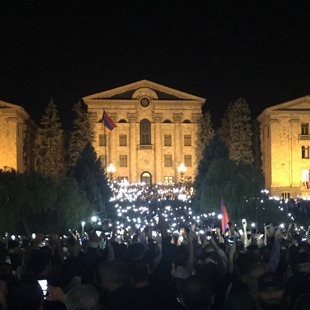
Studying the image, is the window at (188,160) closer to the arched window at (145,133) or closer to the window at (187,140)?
the window at (187,140)

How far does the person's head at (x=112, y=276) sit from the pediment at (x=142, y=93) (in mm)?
61392

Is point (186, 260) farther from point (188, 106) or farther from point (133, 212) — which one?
point (188, 106)

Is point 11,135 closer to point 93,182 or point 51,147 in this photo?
point 51,147

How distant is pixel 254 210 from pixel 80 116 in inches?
1619

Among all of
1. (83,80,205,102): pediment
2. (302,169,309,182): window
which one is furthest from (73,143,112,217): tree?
(302,169,309,182): window

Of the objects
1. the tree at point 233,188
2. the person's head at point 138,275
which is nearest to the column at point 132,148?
the tree at point 233,188

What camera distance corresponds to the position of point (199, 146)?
221ft

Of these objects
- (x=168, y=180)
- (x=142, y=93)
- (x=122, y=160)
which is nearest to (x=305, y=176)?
(x=168, y=180)

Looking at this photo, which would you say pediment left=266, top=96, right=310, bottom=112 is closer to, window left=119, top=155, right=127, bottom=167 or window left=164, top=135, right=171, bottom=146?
window left=164, top=135, right=171, bottom=146

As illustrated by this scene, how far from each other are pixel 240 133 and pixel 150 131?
34.3ft

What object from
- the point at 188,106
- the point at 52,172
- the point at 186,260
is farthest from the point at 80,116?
the point at 186,260

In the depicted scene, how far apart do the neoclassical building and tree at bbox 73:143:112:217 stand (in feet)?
99.9

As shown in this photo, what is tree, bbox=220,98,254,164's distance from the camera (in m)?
64.4

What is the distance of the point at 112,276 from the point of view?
586 centimetres
